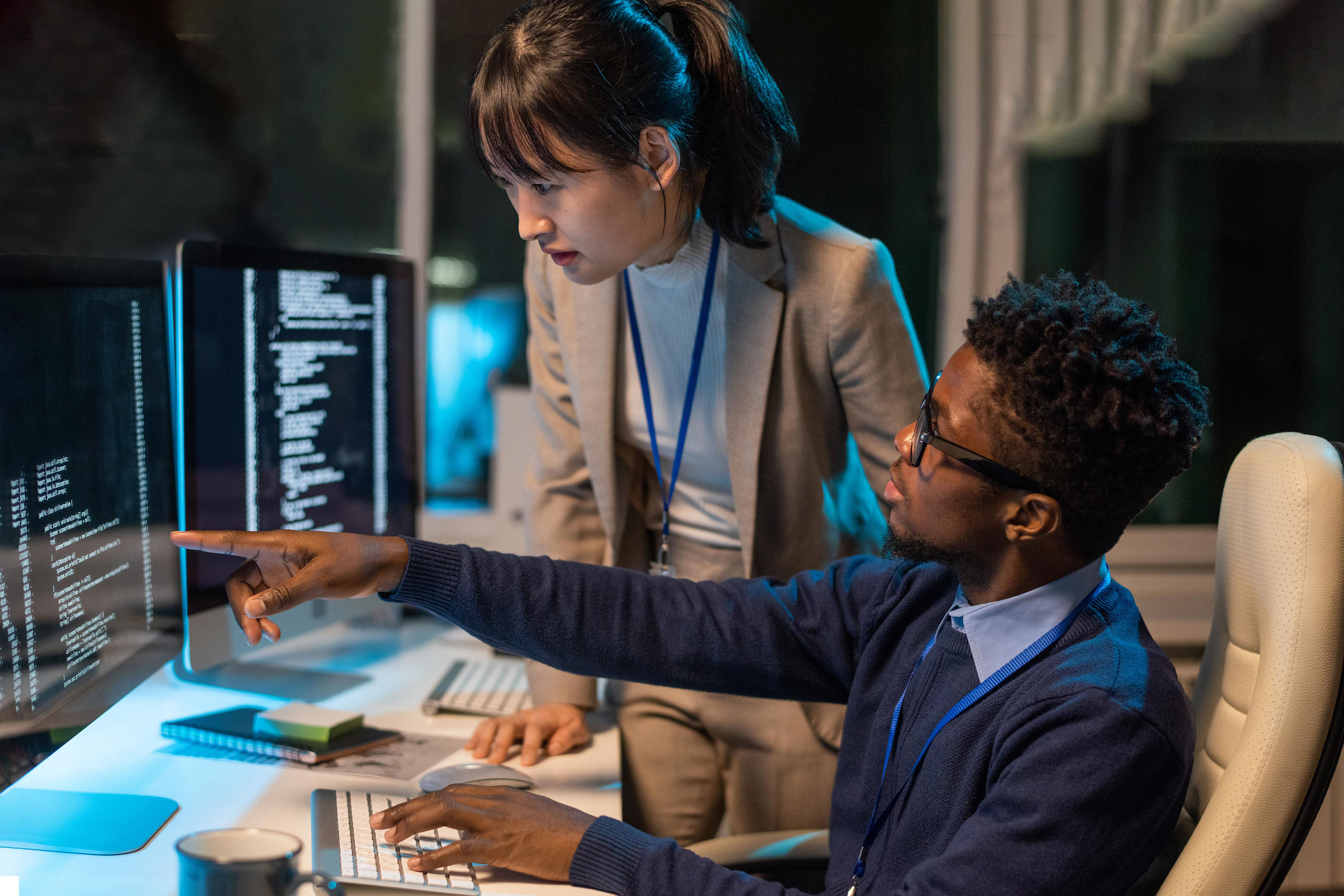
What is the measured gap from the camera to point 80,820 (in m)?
1.04

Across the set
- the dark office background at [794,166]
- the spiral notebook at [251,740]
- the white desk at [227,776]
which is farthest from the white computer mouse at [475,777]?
the dark office background at [794,166]

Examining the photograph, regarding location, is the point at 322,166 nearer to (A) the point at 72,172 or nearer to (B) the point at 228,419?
(A) the point at 72,172

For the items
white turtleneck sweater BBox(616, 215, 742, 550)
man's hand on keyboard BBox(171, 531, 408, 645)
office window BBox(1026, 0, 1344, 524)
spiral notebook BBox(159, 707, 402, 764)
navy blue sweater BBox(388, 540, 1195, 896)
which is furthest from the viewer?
office window BBox(1026, 0, 1344, 524)

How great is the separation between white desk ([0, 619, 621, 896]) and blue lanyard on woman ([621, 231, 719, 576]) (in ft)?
0.94

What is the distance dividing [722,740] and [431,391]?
4.88 ft

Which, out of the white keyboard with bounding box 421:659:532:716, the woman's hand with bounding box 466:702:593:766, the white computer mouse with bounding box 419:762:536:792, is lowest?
the white keyboard with bounding box 421:659:532:716

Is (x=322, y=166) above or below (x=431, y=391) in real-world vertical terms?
above

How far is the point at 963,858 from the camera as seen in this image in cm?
81

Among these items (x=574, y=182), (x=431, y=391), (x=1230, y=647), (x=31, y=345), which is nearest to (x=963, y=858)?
(x=1230, y=647)

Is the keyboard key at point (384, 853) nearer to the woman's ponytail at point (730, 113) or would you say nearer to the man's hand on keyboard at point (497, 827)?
the man's hand on keyboard at point (497, 827)

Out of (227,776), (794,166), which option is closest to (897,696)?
(227,776)

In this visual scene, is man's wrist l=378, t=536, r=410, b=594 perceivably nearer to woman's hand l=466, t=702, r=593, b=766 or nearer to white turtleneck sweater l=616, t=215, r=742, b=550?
woman's hand l=466, t=702, r=593, b=766

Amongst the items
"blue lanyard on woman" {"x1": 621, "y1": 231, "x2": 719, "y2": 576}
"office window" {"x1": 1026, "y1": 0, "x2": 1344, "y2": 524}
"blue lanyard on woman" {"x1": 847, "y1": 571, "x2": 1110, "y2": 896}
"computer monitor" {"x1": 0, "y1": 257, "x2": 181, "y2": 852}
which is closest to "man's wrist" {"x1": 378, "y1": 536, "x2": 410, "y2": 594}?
"computer monitor" {"x1": 0, "y1": 257, "x2": 181, "y2": 852}

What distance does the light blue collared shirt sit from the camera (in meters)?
0.95
